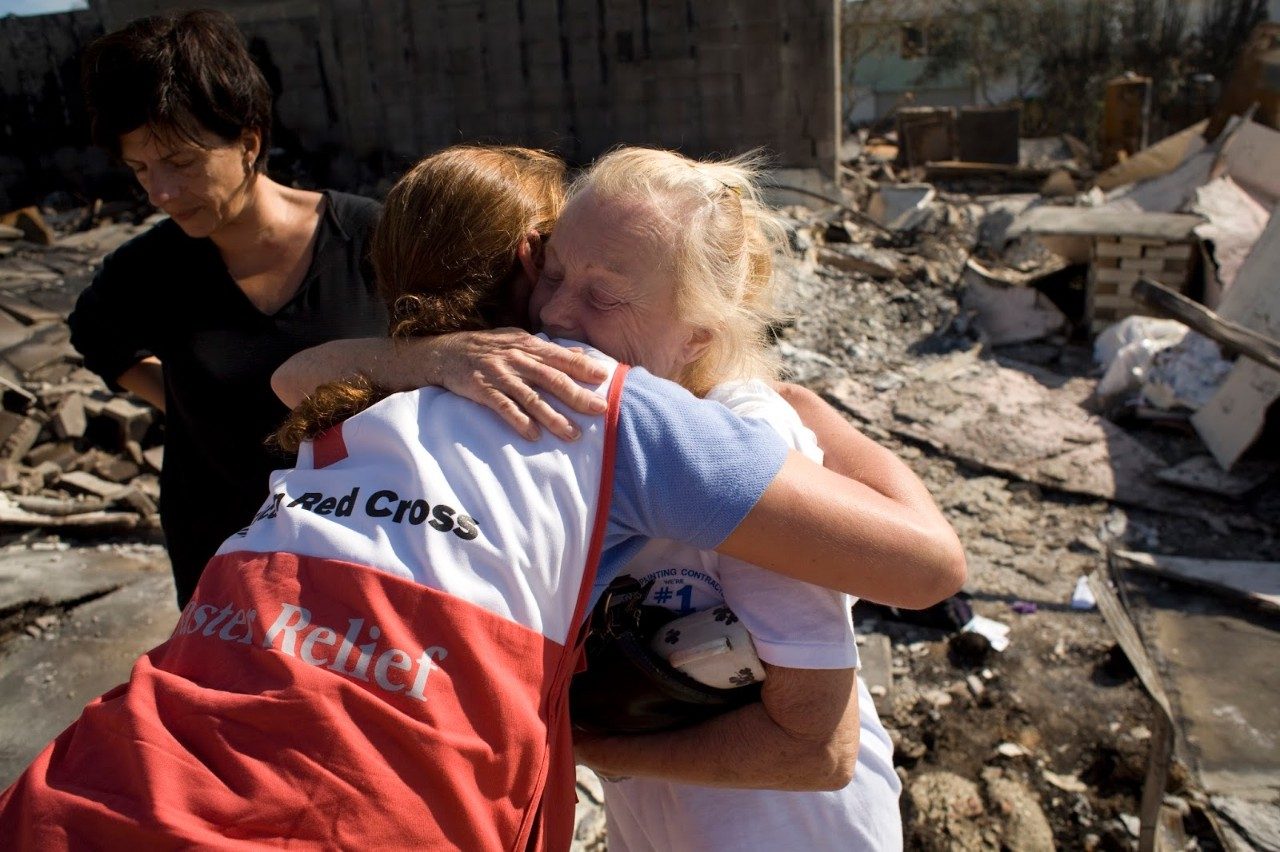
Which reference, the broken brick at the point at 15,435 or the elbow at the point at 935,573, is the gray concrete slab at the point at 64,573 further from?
the elbow at the point at 935,573

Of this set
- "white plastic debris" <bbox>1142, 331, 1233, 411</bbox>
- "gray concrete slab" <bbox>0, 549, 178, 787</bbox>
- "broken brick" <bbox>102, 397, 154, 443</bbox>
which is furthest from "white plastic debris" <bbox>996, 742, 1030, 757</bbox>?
"broken brick" <bbox>102, 397, 154, 443</bbox>

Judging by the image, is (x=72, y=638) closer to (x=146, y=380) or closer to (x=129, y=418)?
(x=146, y=380)

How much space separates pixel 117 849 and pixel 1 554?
4.54 meters

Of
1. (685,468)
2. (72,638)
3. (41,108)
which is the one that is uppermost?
(41,108)

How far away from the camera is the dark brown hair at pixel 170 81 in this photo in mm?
1898

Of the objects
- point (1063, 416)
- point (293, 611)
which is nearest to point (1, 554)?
point (293, 611)

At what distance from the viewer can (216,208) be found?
2.07m

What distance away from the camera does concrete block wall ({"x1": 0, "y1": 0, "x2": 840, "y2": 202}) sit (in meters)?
9.84

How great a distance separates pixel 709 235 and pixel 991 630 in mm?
3172

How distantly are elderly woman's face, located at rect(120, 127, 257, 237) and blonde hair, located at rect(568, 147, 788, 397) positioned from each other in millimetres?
1101

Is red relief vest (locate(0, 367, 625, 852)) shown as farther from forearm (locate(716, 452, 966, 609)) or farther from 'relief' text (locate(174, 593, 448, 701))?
forearm (locate(716, 452, 966, 609))

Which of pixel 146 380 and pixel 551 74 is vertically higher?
pixel 551 74

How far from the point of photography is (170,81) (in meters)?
1.92

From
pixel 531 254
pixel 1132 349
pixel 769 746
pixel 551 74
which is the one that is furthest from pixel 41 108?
pixel 769 746
